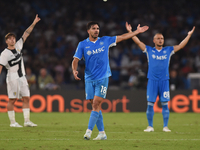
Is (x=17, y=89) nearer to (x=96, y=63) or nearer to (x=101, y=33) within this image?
(x=96, y=63)

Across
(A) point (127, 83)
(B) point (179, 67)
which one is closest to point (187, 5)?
(B) point (179, 67)

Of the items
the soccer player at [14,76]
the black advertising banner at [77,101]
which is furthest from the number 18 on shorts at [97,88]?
the black advertising banner at [77,101]

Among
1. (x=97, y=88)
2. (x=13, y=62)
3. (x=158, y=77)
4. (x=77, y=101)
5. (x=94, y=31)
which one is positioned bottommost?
(x=77, y=101)

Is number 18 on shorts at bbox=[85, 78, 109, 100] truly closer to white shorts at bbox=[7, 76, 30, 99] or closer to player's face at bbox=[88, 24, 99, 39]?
player's face at bbox=[88, 24, 99, 39]

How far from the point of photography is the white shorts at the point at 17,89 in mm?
9023

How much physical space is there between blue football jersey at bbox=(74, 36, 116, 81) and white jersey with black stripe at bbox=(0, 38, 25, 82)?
300 centimetres

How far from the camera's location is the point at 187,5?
20.2 meters

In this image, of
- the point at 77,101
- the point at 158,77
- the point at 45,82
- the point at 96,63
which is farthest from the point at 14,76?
the point at 45,82

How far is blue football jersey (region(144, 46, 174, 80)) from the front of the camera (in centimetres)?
825

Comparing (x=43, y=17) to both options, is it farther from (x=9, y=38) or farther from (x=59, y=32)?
(x=9, y=38)

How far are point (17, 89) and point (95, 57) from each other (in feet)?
11.0

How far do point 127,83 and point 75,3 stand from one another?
687 cm

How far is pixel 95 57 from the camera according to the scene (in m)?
6.48

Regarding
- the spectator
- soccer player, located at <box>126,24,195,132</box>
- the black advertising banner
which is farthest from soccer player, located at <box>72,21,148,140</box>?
the spectator
